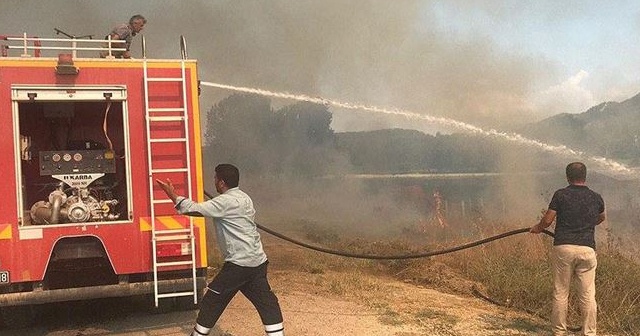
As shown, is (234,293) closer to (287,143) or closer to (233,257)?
(233,257)

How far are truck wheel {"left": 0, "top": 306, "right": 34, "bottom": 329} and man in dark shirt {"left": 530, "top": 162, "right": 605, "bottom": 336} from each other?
576cm

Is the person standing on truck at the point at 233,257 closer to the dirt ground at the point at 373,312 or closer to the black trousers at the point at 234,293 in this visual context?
the black trousers at the point at 234,293

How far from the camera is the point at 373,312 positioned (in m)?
6.46

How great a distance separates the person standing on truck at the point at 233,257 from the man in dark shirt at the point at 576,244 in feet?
9.44

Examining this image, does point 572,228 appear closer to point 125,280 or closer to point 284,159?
point 125,280

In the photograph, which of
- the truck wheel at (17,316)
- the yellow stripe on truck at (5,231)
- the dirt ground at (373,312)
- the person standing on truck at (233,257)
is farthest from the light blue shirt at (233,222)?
the truck wheel at (17,316)

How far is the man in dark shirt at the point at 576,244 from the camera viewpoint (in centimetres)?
512

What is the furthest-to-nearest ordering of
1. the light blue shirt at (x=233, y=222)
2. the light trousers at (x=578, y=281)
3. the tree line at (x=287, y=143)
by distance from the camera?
1. the tree line at (x=287, y=143)
2. the light trousers at (x=578, y=281)
3. the light blue shirt at (x=233, y=222)

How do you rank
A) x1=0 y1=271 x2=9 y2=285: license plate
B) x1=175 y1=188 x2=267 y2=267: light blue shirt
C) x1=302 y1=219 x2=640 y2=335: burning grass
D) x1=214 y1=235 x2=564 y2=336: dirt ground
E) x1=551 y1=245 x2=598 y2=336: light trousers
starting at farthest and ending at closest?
x1=302 y1=219 x2=640 y2=335: burning grass
x1=214 y1=235 x2=564 y2=336: dirt ground
x1=551 y1=245 x2=598 y2=336: light trousers
x1=0 y1=271 x2=9 y2=285: license plate
x1=175 y1=188 x2=267 y2=267: light blue shirt

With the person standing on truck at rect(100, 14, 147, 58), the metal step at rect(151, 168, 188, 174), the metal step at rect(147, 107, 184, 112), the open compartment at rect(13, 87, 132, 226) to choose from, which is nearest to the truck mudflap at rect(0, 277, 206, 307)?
the open compartment at rect(13, 87, 132, 226)

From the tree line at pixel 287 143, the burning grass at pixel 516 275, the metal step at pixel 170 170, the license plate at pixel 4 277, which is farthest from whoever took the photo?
the tree line at pixel 287 143

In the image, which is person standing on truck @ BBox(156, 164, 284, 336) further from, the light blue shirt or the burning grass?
the burning grass

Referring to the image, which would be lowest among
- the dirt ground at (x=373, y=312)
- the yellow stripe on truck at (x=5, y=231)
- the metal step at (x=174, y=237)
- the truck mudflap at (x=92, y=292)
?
the dirt ground at (x=373, y=312)

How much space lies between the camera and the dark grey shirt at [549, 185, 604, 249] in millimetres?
5125
